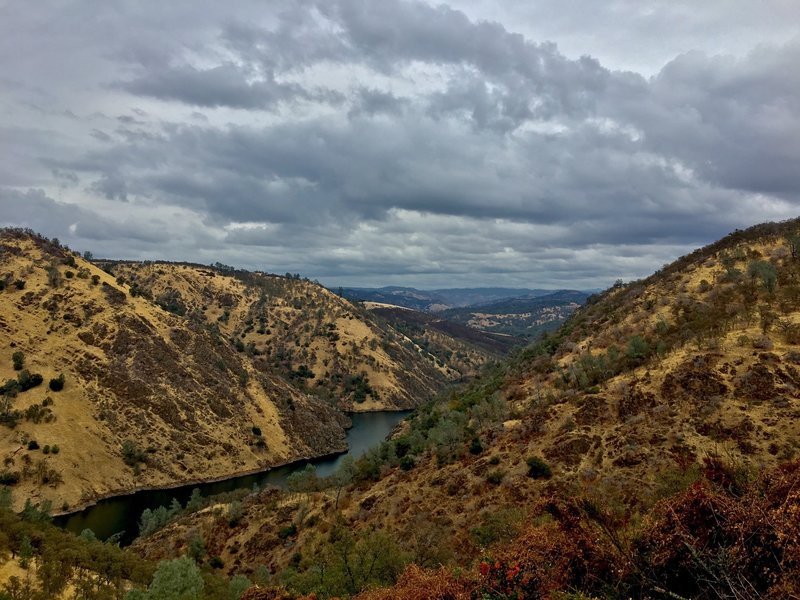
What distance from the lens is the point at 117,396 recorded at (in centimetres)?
9606

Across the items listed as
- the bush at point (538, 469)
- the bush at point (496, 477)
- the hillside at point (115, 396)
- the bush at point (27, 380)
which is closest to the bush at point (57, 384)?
the hillside at point (115, 396)

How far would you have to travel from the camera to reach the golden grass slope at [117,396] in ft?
270

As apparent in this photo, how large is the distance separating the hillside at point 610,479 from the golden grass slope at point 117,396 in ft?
115

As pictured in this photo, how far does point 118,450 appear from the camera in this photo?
291 feet

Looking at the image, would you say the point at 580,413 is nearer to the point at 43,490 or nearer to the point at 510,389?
the point at 510,389

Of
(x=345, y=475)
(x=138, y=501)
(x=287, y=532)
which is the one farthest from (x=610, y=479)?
(x=138, y=501)

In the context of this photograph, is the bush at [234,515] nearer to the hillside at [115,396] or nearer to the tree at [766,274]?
the hillside at [115,396]

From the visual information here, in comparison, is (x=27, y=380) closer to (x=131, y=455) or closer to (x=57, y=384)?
(x=57, y=384)

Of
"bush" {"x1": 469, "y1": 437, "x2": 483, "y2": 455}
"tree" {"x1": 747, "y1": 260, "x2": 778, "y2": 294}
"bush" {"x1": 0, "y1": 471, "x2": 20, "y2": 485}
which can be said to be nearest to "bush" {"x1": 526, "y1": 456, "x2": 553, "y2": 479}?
"bush" {"x1": 469, "y1": 437, "x2": 483, "y2": 455}

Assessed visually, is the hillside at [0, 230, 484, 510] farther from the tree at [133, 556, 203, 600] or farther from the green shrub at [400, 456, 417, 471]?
the green shrub at [400, 456, 417, 471]

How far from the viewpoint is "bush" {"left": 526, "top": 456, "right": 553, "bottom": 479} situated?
3850cm

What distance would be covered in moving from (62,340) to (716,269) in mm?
123202

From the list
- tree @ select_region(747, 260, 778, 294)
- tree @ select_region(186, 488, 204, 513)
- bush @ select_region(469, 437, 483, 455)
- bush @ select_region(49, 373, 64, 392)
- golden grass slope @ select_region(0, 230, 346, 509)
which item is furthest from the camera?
bush @ select_region(49, 373, 64, 392)

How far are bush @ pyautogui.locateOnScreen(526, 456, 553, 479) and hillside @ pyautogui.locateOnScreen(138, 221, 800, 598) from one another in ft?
0.39
